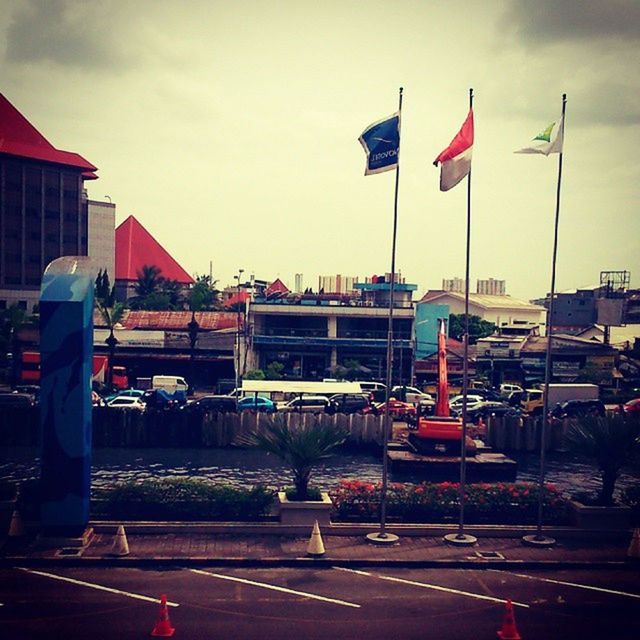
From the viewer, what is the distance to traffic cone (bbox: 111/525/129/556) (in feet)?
71.3

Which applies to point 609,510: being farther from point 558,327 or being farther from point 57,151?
point 57,151

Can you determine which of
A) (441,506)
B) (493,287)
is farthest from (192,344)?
(493,287)

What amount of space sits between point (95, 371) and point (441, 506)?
165 feet

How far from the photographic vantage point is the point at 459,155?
2475cm

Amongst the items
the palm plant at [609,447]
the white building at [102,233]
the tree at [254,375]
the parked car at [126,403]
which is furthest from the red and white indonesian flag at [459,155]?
the white building at [102,233]

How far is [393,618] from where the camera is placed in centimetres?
1805

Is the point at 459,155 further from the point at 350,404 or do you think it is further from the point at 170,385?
the point at 170,385

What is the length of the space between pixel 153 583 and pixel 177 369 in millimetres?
58992

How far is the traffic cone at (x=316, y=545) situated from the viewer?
22.3 metres

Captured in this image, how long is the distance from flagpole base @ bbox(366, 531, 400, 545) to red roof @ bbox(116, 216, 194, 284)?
123 m

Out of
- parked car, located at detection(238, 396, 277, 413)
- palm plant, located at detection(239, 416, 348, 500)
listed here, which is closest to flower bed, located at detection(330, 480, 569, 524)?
palm plant, located at detection(239, 416, 348, 500)

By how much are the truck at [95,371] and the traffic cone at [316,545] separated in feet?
148

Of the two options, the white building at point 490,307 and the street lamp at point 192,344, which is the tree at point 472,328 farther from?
the street lamp at point 192,344

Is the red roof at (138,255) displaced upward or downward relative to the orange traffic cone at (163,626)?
upward
